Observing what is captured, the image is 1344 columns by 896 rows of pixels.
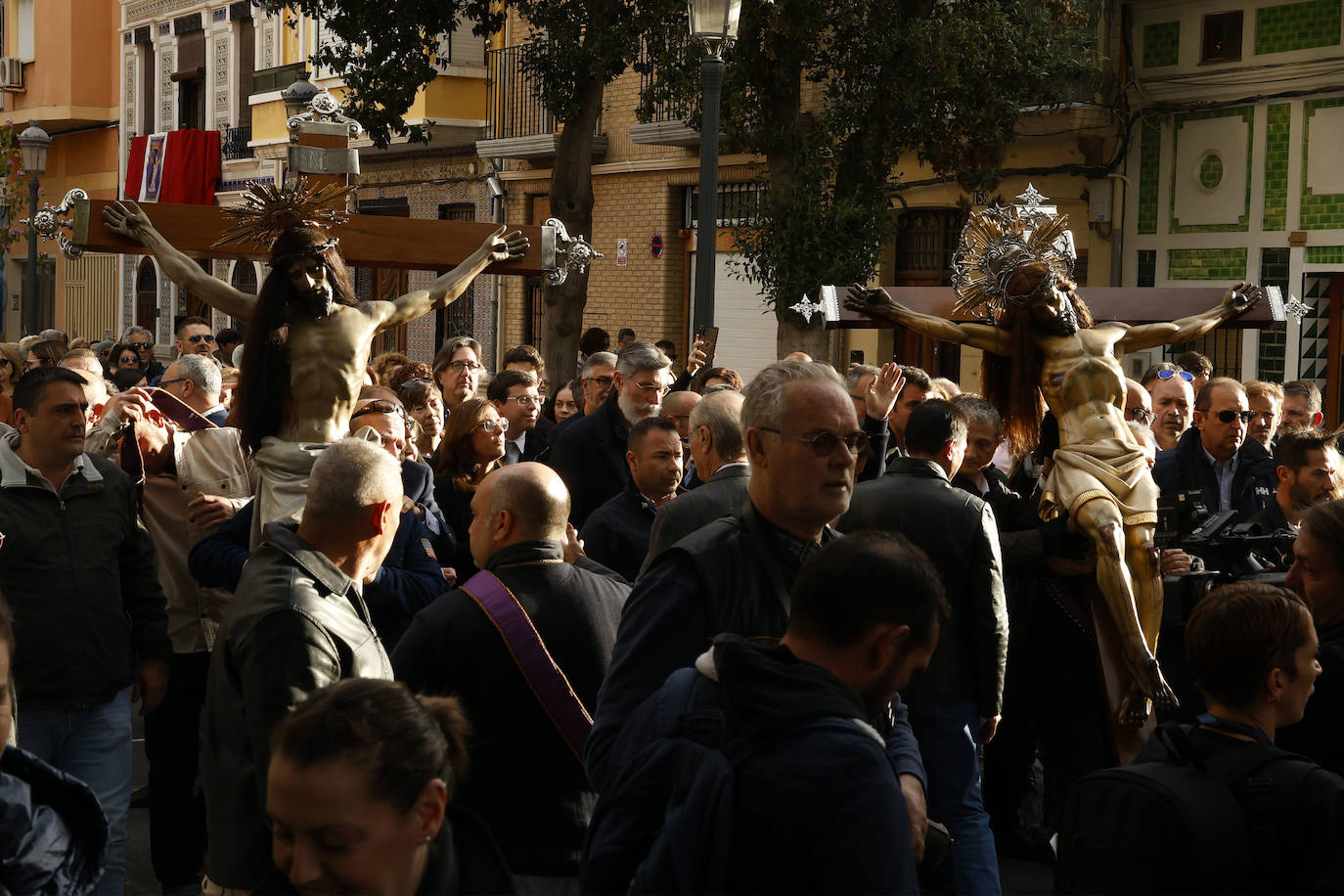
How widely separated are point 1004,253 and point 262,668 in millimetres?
4235

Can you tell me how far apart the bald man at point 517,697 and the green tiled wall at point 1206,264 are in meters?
12.9

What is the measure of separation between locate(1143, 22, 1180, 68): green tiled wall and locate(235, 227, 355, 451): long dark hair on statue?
12.4 m

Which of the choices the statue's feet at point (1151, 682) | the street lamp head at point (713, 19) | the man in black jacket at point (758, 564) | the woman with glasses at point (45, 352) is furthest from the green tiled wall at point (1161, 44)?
the man in black jacket at point (758, 564)

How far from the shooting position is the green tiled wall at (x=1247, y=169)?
15344 millimetres

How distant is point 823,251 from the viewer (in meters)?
14.9

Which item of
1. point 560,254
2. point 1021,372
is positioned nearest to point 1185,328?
point 1021,372

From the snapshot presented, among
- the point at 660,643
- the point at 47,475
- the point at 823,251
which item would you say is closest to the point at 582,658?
the point at 660,643

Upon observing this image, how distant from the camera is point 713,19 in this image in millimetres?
9703

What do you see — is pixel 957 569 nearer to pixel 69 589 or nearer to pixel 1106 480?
pixel 1106 480

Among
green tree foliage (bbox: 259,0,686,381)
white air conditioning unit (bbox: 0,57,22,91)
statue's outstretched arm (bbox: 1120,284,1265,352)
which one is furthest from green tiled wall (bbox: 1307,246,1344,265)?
white air conditioning unit (bbox: 0,57,22,91)

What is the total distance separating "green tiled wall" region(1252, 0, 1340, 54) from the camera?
14.6m

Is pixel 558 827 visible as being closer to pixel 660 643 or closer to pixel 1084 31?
pixel 660 643

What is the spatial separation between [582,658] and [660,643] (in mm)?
722

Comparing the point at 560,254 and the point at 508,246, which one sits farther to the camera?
the point at 560,254
